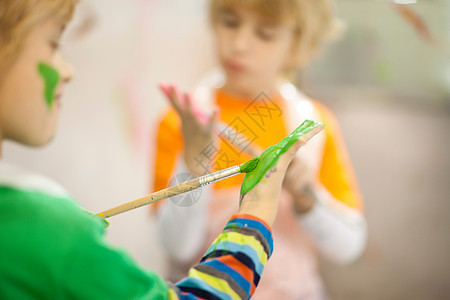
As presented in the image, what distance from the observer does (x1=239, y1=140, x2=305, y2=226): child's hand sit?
244 mm

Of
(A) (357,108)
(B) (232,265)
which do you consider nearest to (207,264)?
(B) (232,265)

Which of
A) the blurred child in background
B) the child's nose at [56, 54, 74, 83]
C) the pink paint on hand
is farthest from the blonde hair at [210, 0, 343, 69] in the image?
the child's nose at [56, 54, 74, 83]

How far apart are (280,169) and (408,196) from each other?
64 centimetres

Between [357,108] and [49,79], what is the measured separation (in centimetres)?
63

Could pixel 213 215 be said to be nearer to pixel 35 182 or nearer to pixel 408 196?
pixel 35 182

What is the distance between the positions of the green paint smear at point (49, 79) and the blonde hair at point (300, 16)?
27 cm

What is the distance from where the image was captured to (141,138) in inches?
28.7

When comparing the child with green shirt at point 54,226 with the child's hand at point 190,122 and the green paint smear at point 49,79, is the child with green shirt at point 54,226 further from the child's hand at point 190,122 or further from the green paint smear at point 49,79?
the child's hand at point 190,122

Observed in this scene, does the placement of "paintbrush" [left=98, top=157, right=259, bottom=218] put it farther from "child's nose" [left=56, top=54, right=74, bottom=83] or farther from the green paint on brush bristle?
"child's nose" [left=56, top=54, right=74, bottom=83]

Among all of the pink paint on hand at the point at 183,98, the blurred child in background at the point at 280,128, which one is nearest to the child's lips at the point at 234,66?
the blurred child in background at the point at 280,128

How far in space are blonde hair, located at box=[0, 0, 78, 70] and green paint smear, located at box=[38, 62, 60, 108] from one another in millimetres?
19

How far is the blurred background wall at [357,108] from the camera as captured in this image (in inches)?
26.6

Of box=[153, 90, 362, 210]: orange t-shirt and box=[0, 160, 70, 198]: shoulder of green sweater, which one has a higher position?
box=[153, 90, 362, 210]: orange t-shirt

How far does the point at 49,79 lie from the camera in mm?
266
